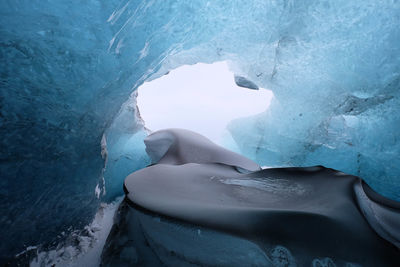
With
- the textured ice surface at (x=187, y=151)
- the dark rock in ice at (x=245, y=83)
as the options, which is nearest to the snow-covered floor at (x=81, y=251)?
the textured ice surface at (x=187, y=151)

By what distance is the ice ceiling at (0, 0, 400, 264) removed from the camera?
144cm

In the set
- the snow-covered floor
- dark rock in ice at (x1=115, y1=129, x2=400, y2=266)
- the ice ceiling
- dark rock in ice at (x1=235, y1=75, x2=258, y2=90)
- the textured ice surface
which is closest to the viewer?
dark rock in ice at (x1=115, y1=129, x2=400, y2=266)

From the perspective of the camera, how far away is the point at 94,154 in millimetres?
2199

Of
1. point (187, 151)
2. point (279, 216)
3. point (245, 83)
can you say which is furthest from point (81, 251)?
point (245, 83)

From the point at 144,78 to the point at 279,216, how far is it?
7.56ft

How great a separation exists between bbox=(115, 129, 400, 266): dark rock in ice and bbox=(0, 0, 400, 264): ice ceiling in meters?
0.81

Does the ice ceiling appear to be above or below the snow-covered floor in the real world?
above

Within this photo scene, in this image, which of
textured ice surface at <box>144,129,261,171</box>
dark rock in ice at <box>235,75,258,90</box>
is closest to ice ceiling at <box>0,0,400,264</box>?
dark rock in ice at <box>235,75,258,90</box>

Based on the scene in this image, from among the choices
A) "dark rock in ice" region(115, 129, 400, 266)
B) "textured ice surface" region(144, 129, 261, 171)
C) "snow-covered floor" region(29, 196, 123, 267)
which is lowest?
"snow-covered floor" region(29, 196, 123, 267)

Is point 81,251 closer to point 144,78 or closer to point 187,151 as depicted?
point 187,151

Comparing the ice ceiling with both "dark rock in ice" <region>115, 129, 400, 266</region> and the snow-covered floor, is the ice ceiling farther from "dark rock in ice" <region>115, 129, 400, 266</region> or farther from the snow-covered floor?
"dark rock in ice" <region>115, 129, 400, 266</region>

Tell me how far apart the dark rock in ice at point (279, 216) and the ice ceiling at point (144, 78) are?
0.81 meters

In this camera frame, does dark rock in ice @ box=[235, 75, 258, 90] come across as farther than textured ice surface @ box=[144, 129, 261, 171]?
Yes

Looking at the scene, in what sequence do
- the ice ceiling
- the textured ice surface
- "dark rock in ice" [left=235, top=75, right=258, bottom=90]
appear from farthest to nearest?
"dark rock in ice" [left=235, top=75, right=258, bottom=90] < the textured ice surface < the ice ceiling
